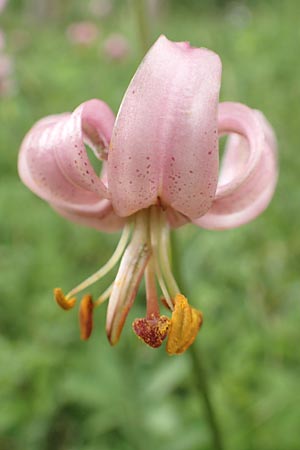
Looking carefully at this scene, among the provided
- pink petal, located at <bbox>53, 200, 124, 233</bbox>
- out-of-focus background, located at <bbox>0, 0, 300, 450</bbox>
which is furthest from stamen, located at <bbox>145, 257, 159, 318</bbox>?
out-of-focus background, located at <bbox>0, 0, 300, 450</bbox>

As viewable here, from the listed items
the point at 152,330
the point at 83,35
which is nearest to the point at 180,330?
the point at 152,330

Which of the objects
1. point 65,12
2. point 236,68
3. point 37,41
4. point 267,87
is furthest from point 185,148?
point 65,12

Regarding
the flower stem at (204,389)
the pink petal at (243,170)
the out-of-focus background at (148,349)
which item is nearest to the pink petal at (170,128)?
the pink petal at (243,170)

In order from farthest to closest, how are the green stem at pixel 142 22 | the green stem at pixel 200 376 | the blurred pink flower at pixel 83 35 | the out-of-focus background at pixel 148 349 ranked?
1. the blurred pink flower at pixel 83 35
2. the out-of-focus background at pixel 148 349
3. the green stem at pixel 142 22
4. the green stem at pixel 200 376

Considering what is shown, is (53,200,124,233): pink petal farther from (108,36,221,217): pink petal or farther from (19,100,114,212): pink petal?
(108,36,221,217): pink petal

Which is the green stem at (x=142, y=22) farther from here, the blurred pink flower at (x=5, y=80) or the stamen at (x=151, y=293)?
the blurred pink flower at (x=5, y=80)

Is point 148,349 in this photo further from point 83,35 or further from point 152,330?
point 83,35
